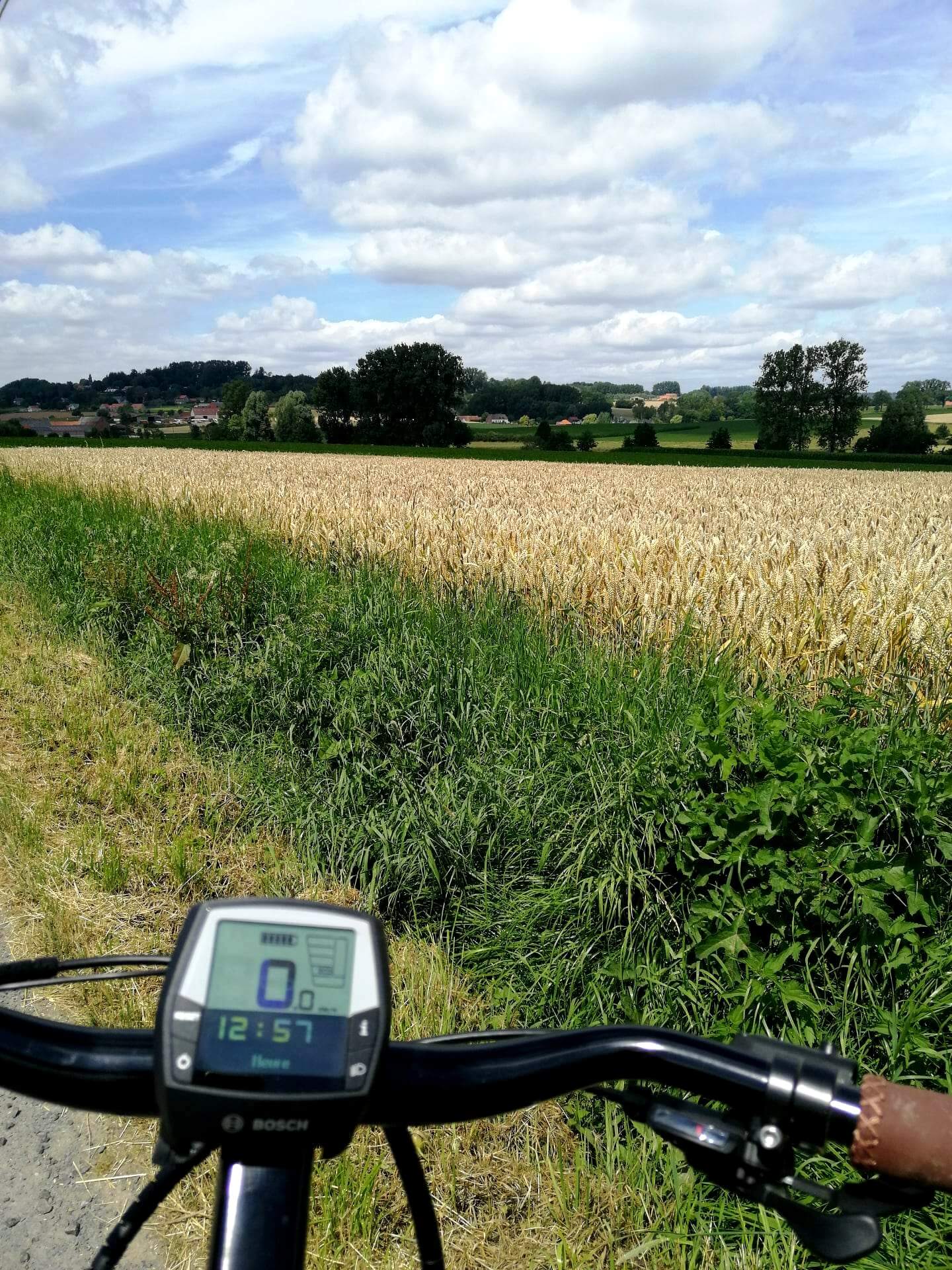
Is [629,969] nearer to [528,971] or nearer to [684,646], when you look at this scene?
[528,971]

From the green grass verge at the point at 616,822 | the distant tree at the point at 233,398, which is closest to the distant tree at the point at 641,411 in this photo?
the distant tree at the point at 233,398

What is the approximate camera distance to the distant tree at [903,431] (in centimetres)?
9175

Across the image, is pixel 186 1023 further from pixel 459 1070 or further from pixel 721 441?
pixel 721 441

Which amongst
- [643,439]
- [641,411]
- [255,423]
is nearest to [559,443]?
[643,439]

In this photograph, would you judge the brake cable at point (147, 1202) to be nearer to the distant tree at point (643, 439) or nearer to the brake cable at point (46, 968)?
the brake cable at point (46, 968)

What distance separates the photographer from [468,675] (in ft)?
18.3

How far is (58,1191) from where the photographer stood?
2.83m

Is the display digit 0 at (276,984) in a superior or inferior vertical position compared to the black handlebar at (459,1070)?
superior

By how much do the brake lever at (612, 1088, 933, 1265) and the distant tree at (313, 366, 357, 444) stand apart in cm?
10068

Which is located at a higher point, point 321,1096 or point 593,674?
point 321,1096

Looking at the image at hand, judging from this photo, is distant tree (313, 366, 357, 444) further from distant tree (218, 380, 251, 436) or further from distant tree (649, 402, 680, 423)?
distant tree (649, 402, 680, 423)

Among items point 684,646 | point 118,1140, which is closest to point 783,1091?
point 118,1140

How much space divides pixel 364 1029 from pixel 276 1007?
0.09m

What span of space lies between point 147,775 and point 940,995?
441 centimetres
